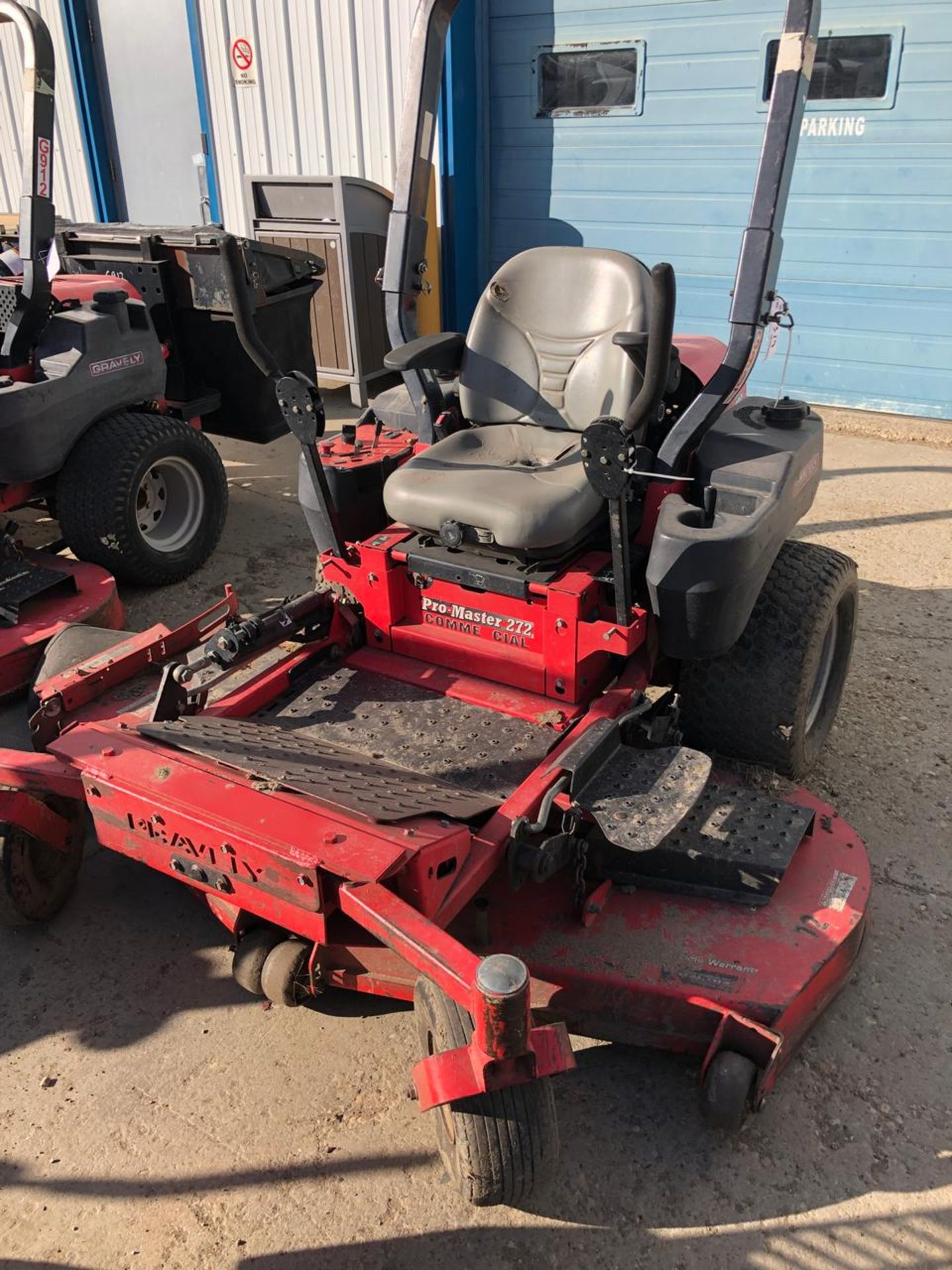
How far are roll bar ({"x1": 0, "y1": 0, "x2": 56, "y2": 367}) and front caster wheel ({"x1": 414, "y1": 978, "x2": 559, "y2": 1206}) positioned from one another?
137 inches

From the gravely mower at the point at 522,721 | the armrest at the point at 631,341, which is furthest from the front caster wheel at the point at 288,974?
the armrest at the point at 631,341

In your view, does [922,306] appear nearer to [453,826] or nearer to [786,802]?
[786,802]

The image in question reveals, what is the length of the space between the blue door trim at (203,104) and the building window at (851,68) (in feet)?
14.9

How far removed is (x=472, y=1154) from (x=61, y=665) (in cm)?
205

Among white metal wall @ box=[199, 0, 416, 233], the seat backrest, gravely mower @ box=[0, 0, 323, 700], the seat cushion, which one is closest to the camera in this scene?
the seat cushion

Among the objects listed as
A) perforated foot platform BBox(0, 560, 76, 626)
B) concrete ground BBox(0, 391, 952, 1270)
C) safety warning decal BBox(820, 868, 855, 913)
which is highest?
perforated foot platform BBox(0, 560, 76, 626)

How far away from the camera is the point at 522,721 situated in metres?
2.77

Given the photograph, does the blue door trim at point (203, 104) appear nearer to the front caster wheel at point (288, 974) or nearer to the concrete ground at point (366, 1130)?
the concrete ground at point (366, 1130)

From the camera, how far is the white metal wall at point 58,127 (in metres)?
8.99

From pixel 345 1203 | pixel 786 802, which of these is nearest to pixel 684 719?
pixel 786 802

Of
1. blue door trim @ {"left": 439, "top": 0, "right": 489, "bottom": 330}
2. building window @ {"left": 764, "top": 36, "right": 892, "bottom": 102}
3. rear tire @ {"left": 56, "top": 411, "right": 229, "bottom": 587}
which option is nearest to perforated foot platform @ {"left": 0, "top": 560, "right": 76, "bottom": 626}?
rear tire @ {"left": 56, "top": 411, "right": 229, "bottom": 587}

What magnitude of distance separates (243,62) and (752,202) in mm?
6610

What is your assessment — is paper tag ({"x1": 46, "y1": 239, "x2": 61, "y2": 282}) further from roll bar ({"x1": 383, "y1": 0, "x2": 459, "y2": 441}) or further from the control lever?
the control lever

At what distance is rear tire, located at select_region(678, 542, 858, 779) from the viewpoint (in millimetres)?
2768
